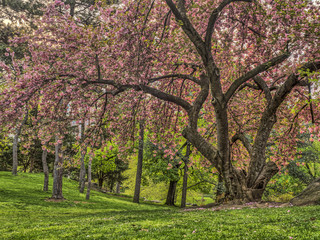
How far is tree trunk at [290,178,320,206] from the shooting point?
11.9 meters

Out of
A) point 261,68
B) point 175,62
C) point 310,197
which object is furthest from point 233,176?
point 175,62

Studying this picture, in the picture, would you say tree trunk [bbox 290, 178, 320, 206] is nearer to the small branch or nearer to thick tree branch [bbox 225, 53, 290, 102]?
thick tree branch [bbox 225, 53, 290, 102]

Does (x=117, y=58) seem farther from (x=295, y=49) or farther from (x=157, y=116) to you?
(x=295, y=49)

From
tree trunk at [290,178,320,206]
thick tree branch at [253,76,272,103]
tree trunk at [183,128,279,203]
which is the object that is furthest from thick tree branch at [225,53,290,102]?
tree trunk at [290,178,320,206]

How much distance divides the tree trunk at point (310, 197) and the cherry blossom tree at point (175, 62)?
1.80 m

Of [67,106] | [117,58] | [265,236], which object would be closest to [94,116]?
[67,106]

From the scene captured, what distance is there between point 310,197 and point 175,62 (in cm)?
1010

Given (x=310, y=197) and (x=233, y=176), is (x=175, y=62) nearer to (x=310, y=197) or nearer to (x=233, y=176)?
(x=233, y=176)

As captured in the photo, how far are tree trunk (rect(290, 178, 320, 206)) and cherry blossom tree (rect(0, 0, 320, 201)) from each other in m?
1.80

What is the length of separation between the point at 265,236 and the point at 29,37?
44.0ft

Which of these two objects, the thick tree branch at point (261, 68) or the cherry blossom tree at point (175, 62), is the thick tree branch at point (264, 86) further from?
the thick tree branch at point (261, 68)

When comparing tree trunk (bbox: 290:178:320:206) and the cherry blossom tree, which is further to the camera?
tree trunk (bbox: 290:178:320:206)

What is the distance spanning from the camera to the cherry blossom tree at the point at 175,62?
35.3ft

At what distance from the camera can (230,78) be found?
1645cm
